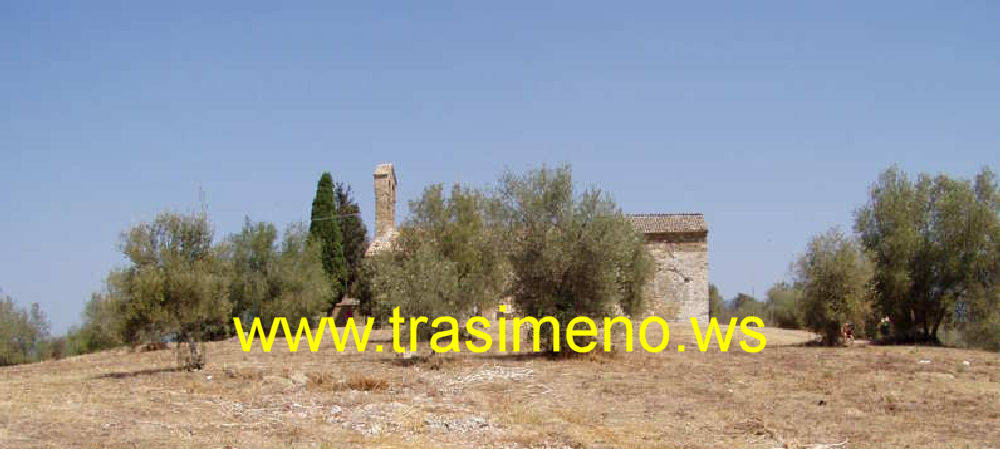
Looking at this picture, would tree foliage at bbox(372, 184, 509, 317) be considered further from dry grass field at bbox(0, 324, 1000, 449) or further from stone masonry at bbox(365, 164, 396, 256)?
stone masonry at bbox(365, 164, 396, 256)

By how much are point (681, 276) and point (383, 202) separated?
1784 centimetres

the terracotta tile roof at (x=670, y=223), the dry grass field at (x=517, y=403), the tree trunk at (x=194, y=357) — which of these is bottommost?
the dry grass field at (x=517, y=403)

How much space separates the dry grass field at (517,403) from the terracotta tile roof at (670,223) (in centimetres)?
2184

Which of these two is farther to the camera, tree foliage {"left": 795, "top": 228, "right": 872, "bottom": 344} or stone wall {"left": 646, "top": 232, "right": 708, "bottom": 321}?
stone wall {"left": 646, "top": 232, "right": 708, "bottom": 321}

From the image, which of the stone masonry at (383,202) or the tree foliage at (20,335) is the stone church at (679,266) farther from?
the tree foliage at (20,335)

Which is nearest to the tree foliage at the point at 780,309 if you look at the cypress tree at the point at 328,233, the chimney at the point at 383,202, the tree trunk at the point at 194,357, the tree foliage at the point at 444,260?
the tree foliage at the point at 444,260

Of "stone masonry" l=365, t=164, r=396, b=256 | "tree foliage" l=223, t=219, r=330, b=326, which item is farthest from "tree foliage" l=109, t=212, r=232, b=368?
"stone masonry" l=365, t=164, r=396, b=256

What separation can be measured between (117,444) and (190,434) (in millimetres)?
1247

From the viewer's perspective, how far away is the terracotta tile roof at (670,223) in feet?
147

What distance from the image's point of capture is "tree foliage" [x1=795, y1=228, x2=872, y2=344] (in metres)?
26.3

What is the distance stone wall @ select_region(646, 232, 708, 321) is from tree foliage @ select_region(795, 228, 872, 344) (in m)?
16.5

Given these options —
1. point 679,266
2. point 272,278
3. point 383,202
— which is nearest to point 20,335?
point 272,278

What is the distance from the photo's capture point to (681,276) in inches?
1762

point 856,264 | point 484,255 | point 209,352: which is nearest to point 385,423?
point 484,255
